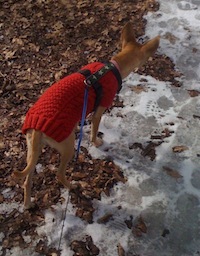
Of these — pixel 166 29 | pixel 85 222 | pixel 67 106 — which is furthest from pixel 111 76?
pixel 166 29

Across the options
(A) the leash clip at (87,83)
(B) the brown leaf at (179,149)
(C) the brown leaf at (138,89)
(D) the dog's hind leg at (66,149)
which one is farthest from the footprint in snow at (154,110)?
(D) the dog's hind leg at (66,149)

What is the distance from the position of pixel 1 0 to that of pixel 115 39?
226 centimetres

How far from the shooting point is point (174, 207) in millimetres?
3809

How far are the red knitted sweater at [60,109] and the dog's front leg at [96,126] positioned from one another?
0.95 ft

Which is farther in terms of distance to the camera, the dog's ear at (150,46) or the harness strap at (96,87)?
the dog's ear at (150,46)

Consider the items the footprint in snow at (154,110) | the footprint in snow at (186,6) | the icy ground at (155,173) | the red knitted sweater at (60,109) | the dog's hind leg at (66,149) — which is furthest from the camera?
the footprint in snow at (186,6)

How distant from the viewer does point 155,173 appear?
4.09 metres

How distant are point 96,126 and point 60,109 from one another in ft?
3.07

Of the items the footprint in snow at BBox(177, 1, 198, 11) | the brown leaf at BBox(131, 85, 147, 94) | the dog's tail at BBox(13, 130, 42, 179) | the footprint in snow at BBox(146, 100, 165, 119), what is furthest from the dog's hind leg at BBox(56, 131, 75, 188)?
the footprint in snow at BBox(177, 1, 198, 11)

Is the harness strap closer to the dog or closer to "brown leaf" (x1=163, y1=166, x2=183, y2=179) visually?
the dog

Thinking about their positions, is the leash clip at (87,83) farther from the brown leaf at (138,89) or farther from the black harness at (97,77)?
the brown leaf at (138,89)

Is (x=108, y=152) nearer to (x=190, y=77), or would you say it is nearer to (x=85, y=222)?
(x=85, y=222)

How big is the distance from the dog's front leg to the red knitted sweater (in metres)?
0.29

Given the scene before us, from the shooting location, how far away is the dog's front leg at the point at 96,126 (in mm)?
3859
